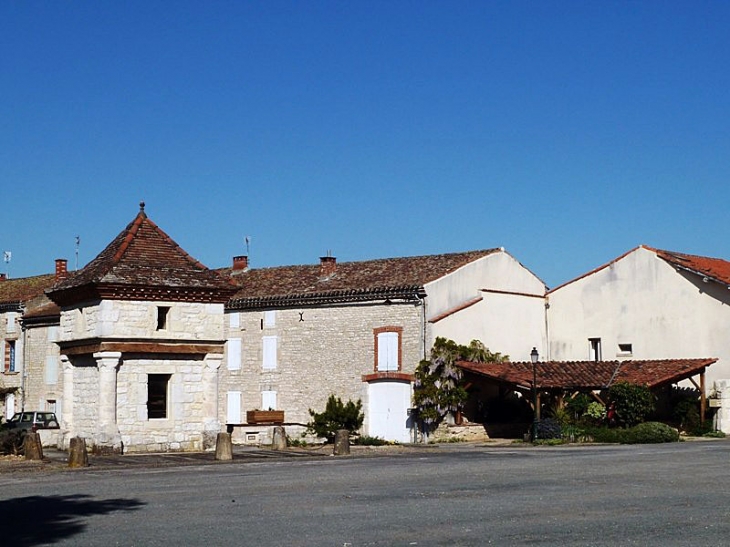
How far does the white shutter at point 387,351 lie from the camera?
36156mm

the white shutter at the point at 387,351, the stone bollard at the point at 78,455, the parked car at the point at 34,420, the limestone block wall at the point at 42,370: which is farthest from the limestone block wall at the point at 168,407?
the limestone block wall at the point at 42,370

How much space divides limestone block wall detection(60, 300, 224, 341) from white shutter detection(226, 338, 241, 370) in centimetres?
1371

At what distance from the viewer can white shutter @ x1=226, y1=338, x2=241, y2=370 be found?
134 ft

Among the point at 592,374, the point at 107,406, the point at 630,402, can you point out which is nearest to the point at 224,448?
the point at 107,406

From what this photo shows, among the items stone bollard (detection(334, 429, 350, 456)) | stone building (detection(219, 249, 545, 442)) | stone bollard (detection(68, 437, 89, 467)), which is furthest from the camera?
stone building (detection(219, 249, 545, 442))

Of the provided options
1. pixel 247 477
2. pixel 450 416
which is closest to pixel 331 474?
pixel 247 477

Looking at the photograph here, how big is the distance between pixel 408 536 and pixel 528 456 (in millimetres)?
13444

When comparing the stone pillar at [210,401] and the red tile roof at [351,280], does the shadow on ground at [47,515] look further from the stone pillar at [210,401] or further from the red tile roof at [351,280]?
the red tile roof at [351,280]

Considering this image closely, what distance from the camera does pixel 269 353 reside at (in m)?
39.8

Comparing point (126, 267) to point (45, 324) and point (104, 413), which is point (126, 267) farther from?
point (45, 324)

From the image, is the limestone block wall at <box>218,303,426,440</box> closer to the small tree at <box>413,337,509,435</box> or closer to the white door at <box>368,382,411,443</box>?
the white door at <box>368,382,411,443</box>

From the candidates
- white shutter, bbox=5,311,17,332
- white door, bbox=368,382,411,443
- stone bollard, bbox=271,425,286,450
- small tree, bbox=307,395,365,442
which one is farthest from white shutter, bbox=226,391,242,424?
stone bollard, bbox=271,425,286,450

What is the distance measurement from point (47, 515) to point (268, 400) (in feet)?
87.1

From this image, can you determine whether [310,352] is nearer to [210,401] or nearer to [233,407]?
[233,407]
